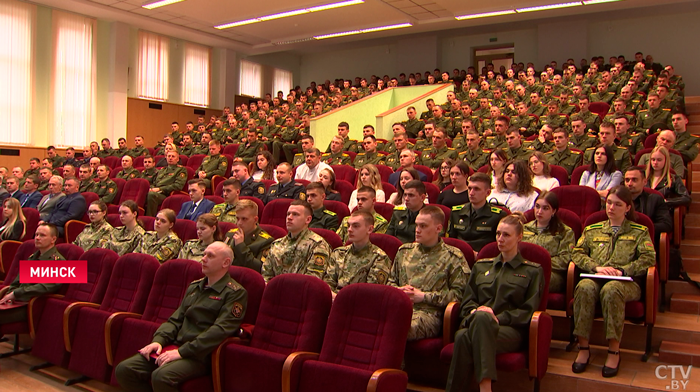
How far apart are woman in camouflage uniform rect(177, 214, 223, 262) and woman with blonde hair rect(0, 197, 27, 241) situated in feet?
7.34

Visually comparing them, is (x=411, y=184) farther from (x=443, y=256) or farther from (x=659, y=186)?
(x=659, y=186)

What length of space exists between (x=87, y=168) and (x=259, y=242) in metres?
4.06

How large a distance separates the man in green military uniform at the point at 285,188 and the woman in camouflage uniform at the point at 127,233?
107 centimetres

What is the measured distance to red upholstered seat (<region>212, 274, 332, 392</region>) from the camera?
7.47ft

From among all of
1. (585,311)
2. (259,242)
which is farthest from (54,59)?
(585,311)

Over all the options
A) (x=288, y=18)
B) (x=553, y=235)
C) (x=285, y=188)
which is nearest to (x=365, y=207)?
(x=553, y=235)

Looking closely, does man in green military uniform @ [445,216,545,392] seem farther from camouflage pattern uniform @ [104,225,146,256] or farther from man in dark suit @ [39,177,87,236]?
man in dark suit @ [39,177,87,236]

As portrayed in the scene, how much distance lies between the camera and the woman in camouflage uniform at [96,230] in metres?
4.05

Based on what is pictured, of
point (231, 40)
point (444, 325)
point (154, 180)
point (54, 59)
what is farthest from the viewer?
point (231, 40)

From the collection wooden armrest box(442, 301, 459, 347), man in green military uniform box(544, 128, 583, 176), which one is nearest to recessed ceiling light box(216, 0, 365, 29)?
man in green military uniform box(544, 128, 583, 176)

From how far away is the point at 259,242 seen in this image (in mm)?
3215

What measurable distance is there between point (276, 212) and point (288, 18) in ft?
23.6
